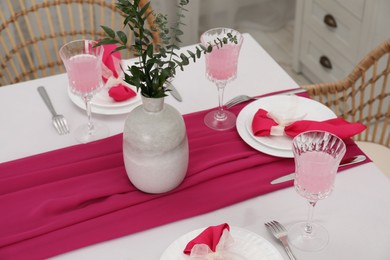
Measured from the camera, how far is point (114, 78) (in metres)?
1.45

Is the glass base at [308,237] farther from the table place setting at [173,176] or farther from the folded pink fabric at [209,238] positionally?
the folded pink fabric at [209,238]

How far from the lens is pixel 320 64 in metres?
2.82

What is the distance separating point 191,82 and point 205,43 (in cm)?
24

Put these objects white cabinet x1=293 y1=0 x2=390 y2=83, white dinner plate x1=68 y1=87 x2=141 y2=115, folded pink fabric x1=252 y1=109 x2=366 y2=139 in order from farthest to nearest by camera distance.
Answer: white cabinet x1=293 y1=0 x2=390 y2=83 → white dinner plate x1=68 y1=87 x2=141 y2=115 → folded pink fabric x1=252 y1=109 x2=366 y2=139

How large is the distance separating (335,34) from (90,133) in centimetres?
165

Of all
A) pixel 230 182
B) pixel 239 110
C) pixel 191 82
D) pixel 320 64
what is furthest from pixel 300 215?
pixel 320 64

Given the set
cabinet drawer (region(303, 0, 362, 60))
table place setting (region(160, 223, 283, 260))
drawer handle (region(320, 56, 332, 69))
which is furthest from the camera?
drawer handle (region(320, 56, 332, 69))

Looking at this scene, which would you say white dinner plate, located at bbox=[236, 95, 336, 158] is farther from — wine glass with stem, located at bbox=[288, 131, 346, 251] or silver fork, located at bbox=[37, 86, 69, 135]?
silver fork, located at bbox=[37, 86, 69, 135]

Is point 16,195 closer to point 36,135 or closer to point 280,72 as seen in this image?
point 36,135

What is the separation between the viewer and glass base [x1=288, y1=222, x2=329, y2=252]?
3.47 feet

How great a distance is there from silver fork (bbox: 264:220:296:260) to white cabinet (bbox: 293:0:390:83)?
5.02ft

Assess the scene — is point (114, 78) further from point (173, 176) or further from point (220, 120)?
point (173, 176)

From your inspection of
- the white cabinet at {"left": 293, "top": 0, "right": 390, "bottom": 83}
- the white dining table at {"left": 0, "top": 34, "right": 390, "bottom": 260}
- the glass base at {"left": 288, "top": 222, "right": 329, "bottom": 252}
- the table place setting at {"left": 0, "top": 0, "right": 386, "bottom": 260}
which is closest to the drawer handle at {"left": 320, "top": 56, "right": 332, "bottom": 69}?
the white cabinet at {"left": 293, "top": 0, "right": 390, "bottom": 83}

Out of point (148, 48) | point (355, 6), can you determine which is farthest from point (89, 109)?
point (355, 6)
